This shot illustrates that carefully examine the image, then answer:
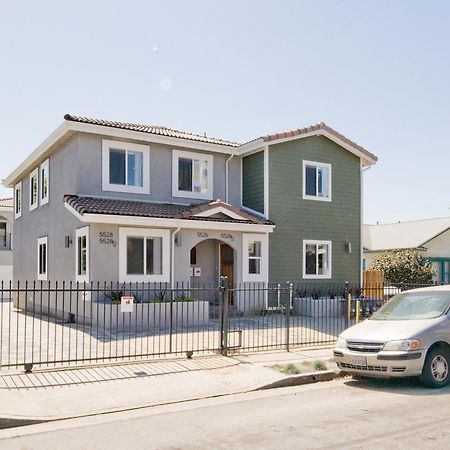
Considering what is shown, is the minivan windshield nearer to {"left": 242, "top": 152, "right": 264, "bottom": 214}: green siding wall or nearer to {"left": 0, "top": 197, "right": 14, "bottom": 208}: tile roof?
{"left": 242, "top": 152, "right": 264, "bottom": 214}: green siding wall

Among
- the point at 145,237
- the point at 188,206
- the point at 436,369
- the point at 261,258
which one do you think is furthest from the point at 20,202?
the point at 436,369

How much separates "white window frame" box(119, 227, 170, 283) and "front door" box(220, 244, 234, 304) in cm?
Result: 316

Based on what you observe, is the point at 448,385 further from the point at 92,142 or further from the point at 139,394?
the point at 92,142

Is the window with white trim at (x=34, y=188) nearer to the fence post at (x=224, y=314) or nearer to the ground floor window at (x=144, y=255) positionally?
the ground floor window at (x=144, y=255)

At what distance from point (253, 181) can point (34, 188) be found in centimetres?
884

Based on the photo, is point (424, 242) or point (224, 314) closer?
point (224, 314)

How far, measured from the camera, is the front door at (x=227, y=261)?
19.3 metres

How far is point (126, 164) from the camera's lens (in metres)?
17.8

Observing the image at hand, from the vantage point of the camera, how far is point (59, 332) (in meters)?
14.2

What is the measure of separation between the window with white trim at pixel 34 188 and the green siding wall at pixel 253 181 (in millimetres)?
8049

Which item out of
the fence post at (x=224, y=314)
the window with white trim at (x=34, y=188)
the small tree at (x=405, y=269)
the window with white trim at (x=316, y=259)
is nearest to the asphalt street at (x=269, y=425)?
the fence post at (x=224, y=314)

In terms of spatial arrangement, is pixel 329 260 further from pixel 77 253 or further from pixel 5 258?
pixel 5 258

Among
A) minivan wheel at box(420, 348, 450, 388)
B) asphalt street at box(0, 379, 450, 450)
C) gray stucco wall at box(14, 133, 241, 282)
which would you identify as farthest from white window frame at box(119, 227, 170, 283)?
minivan wheel at box(420, 348, 450, 388)

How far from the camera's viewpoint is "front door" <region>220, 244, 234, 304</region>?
19.3 metres
